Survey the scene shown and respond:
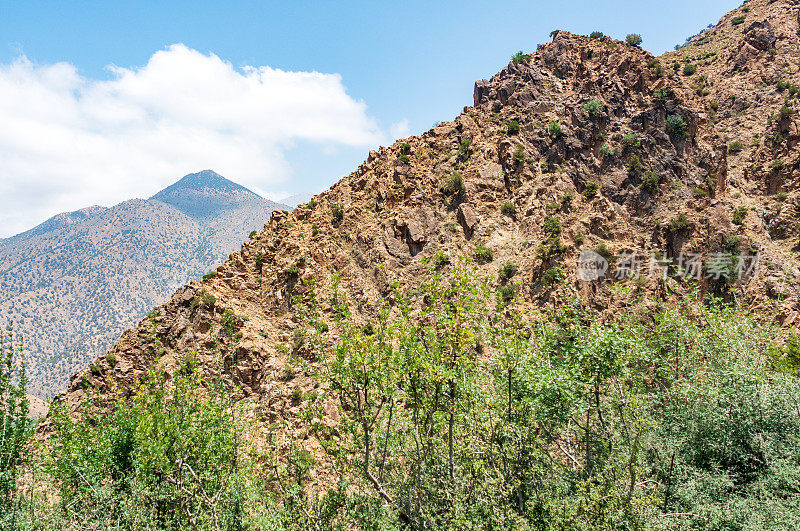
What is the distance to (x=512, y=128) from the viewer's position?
4303 cm

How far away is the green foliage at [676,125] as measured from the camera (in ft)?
132

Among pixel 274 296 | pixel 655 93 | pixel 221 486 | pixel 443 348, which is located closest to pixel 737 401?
pixel 443 348

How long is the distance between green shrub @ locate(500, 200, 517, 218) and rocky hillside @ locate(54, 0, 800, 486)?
0.34 ft

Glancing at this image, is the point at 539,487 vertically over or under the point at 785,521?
under

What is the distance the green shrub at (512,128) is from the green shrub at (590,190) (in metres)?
9.42

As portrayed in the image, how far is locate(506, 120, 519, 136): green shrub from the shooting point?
1689 inches

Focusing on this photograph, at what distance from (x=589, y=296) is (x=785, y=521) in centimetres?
2360

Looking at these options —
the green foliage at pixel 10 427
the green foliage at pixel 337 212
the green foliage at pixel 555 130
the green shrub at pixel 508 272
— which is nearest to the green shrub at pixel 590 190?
the green foliage at pixel 555 130

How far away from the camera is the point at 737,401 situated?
1462 cm

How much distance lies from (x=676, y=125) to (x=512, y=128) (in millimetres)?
15486

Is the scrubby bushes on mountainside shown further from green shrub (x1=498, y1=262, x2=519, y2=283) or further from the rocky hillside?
green shrub (x1=498, y1=262, x2=519, y2=283)

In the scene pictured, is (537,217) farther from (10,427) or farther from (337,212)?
(10,427)

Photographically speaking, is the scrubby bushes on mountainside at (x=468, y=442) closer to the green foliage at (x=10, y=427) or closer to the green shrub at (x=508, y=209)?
the green foliage at (x=10, y=427)

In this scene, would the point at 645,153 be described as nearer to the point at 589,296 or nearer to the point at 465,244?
the point at 589,296
